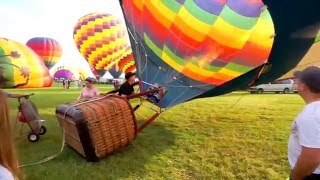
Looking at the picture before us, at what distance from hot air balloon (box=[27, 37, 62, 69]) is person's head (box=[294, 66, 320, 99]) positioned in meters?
32.4

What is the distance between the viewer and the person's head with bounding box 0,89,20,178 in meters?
1.41

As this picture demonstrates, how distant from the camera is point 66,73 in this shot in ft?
144

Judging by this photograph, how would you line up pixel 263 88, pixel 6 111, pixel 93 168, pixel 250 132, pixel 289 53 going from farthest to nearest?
pixel 263 88, pixel 250 132, pixel 289 53, pixel 93 168, pixel 6 111

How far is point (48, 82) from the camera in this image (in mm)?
23312

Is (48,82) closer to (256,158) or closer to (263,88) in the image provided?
(263,88)

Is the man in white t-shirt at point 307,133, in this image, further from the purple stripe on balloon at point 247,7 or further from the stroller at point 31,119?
the stroller at point 31,119

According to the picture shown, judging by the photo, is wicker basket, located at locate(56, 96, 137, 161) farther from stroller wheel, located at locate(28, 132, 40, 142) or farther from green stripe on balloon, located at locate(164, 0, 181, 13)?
green stripe on balloon, located at locate(164, 0, 181, 13)

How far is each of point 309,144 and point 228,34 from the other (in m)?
3.27

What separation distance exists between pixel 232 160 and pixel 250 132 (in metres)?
1.42

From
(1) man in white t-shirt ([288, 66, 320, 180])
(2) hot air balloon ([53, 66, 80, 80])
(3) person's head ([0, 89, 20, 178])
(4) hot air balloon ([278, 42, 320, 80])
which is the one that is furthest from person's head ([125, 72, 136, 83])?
(2) hot air balloon ([53, 66, 80, 80])

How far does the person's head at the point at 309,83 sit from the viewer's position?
2273 mm

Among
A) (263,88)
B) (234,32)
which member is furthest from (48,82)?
(234,32)

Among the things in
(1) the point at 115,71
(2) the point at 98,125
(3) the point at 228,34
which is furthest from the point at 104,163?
(1) the point at 115,71

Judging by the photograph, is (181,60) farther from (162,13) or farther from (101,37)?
(101,37)
